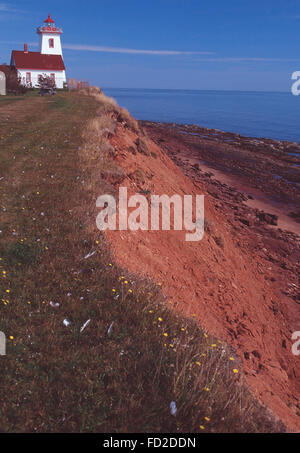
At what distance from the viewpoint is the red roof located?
169 ft

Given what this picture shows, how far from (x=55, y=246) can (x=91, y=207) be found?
2.22m

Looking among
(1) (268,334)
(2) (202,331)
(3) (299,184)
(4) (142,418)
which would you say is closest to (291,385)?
(1) (268,334)

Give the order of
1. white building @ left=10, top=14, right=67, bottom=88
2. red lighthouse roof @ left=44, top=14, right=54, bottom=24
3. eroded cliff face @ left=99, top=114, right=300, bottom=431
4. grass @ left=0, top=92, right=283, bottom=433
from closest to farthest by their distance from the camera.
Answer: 1. grass @ left=0, top=92, right=283, bottom=433
2. eroded cliff face @ left=99, top=114, right=300, bottom=431
3. white building @ left=10, top=14, right=67, bottom=88
4. red lighthouse roof @ left=44, top=14, right=54, bottom=24

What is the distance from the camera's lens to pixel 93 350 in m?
4.33

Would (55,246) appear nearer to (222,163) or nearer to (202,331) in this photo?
(202,331)

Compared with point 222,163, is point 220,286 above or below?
below

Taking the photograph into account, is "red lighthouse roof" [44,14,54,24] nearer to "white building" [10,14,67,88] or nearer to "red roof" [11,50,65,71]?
"white building" [10,14,67,88]

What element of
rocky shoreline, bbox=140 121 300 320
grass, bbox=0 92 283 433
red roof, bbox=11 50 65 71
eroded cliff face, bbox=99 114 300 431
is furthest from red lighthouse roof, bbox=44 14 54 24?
grass, bbox=0 92 283 433

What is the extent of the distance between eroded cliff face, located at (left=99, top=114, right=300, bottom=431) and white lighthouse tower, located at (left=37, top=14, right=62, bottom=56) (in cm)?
5126

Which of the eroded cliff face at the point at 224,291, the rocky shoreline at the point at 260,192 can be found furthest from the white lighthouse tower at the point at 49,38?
the eroded cliff face at the point at 224,291

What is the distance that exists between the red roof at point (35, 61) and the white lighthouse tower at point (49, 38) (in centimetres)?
235

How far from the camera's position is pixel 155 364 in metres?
4.09

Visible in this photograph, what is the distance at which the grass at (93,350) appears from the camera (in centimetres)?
356

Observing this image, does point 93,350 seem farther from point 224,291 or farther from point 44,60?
point 44,60
